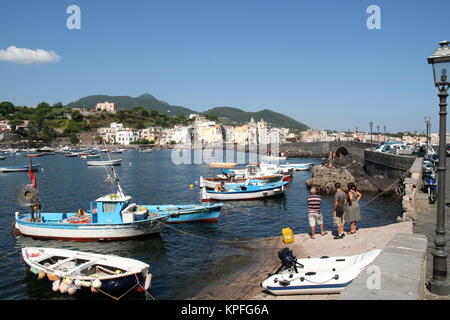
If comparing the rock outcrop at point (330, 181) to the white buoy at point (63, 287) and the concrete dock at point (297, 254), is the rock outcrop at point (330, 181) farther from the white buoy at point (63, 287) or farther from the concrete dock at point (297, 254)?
the white buoy at point (63, 287)

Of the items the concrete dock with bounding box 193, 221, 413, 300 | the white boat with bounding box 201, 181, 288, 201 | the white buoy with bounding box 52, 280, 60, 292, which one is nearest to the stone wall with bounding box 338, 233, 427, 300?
the concrete dock with bounding box 193, 221, 413, 300

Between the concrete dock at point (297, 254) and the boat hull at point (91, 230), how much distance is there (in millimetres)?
7398

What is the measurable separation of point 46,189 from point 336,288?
45126mm

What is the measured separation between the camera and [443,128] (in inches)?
280

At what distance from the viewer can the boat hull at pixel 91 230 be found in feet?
67.1

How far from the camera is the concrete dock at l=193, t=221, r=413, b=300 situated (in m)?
12.5

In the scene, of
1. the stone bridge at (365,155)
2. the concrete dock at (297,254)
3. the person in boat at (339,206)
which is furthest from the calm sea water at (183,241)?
the stone bridge at (365,155)

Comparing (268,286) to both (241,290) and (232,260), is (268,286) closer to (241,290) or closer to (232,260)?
(241,290)

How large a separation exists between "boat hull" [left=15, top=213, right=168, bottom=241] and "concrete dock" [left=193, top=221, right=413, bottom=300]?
7.40 meters

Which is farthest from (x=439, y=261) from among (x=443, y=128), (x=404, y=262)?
(x=443, y=128)

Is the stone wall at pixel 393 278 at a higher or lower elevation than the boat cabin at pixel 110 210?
higher

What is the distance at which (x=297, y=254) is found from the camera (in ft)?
47.2

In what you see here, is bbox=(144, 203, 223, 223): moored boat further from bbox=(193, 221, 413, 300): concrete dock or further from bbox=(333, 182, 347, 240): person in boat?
bbox=(333, 182, 347, 240): person in boat

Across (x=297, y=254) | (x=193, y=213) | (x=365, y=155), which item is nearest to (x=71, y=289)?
(x=297, y=254)
